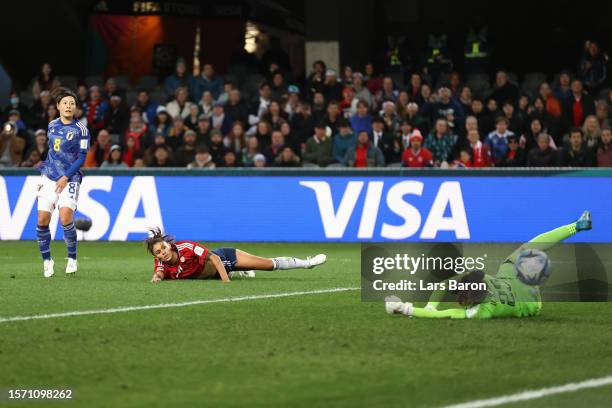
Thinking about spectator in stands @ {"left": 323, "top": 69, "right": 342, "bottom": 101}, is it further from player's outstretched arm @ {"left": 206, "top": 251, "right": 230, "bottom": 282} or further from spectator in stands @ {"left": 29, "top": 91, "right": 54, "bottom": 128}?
player's outstretched arm @ {"left": 206, "top": 251, "right": 230, "bottom": 282}

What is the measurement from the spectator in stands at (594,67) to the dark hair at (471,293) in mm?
15125

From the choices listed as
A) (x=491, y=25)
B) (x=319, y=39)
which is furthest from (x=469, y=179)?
(x=491, y=25)

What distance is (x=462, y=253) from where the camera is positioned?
10.4 meters

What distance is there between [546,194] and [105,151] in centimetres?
843

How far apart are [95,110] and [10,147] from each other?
1.91m

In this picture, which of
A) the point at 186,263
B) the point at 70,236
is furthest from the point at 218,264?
the point at 70,236

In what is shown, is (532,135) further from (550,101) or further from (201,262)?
(201,262)

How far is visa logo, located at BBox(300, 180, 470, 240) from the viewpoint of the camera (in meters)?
20.5

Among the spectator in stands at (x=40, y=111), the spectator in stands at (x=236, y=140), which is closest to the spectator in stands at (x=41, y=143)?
the spectator in stands at (x=40, y=111)

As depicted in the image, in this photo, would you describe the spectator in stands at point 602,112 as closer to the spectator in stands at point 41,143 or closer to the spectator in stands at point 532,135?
A: the spectator in stands at point 532,135

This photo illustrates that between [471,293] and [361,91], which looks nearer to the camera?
[471,293]

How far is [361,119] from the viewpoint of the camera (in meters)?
24.0

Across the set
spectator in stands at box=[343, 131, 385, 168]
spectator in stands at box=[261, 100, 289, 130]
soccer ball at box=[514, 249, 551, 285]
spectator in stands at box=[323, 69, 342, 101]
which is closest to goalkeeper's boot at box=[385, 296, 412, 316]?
soccer ball at box=[514, 249, 551, 285]

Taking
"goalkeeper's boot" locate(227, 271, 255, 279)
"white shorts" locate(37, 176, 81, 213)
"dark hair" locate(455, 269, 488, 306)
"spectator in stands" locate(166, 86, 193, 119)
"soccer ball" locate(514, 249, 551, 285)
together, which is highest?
"spectator in stands" locate(166, 86, 193, 119)
